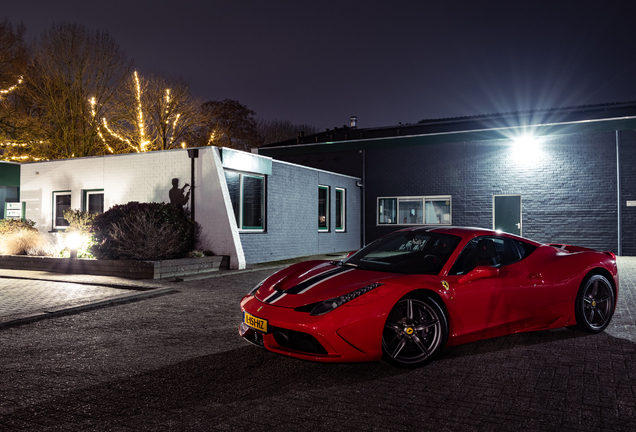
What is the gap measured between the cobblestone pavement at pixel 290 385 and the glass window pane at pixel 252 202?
28.8 ft

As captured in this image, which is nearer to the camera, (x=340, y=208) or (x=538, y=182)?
(x=538, y=182)

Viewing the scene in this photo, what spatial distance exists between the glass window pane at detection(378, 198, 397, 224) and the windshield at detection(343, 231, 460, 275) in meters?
16.8

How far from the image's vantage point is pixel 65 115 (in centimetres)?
2753

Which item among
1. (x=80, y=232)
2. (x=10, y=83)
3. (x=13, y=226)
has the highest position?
(x=10, y=83)

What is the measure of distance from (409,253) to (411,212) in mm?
17277

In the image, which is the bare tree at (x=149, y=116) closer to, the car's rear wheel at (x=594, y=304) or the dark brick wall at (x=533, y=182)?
the dark brick wall at (x=533, y=182)

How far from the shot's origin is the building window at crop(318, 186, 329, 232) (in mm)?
19297

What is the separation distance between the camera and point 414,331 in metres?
4.27

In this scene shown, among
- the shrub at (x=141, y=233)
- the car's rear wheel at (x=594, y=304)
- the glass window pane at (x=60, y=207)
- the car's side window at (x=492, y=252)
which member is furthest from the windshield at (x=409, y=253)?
→ the glass window pane at (x=60, y=207)

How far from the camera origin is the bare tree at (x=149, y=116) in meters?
28.6

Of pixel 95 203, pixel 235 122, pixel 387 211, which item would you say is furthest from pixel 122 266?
pixel 235 122

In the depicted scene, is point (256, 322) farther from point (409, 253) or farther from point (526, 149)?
point (526, 149)

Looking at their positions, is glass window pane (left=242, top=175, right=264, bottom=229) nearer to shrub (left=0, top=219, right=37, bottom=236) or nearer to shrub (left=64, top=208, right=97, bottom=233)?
shrub (left=64, top=208, right=97, bottom=233)

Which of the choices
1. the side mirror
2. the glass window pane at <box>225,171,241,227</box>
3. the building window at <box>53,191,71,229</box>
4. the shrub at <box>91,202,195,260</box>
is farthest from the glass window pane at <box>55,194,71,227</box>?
the side mirror
